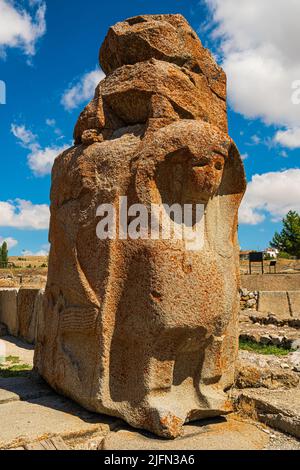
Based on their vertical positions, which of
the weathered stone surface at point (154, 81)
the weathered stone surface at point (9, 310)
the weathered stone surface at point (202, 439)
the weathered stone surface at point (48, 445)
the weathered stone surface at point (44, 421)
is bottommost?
the weathered stone surface at point (202, 439)

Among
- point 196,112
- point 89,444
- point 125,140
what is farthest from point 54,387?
point 196,112

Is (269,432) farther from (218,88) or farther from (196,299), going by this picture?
(218,88)

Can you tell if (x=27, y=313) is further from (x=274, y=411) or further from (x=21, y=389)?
(x=274, y=411)

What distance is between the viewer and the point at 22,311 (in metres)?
8.00

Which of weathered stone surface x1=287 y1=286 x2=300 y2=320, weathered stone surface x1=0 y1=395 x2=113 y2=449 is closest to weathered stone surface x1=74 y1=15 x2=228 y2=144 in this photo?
weathered stone surface x1=0 y1=395 x2=113 y2=449

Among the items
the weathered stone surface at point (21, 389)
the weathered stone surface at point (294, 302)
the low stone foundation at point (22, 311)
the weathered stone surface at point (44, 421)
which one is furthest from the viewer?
the weathered stone surface at point (294, 302)

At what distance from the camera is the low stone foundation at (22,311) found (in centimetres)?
746

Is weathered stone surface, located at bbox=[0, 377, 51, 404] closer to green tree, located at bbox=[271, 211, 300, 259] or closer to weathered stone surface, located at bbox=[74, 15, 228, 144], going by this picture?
weathered stone surface, located at bbox=[74, 15, 228, 144]

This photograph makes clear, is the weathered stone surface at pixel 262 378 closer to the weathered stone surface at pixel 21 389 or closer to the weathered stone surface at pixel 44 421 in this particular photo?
the weathered stone surface at pixel 44 421

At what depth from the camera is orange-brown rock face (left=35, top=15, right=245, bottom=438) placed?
2986mm

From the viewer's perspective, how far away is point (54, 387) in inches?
145

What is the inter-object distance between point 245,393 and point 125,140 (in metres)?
2.43

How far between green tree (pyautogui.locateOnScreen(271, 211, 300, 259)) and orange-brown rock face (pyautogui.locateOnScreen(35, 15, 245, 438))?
34.2 m

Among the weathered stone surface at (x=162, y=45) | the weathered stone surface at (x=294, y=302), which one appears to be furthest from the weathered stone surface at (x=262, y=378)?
the weathered stone surface at (x=294, y=302)
